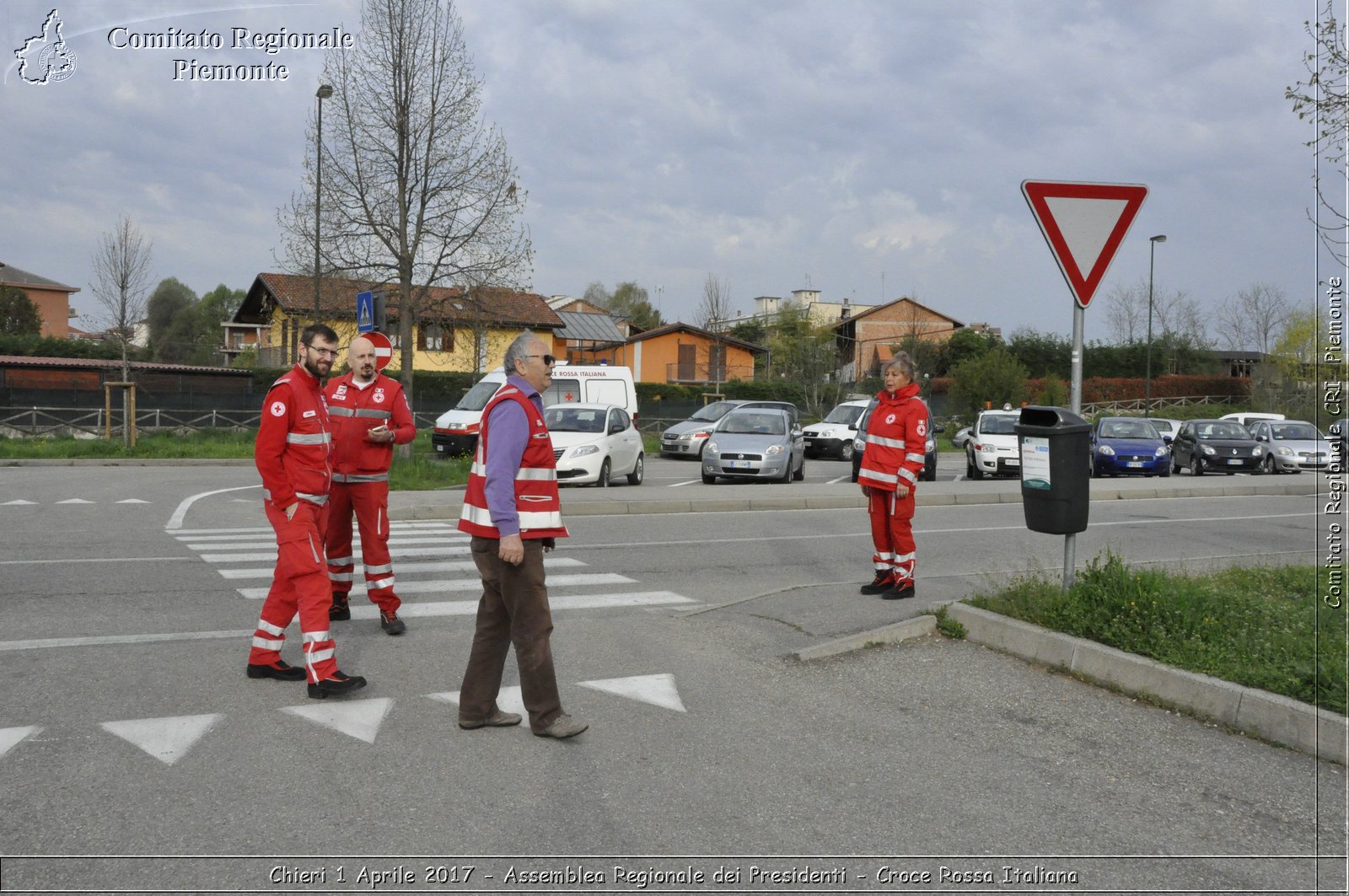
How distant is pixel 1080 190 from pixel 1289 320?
47420 millimetres

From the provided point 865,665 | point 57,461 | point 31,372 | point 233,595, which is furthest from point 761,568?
point 31,372

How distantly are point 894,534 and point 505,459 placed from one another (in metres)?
4.42

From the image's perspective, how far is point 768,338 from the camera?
76.4 metres

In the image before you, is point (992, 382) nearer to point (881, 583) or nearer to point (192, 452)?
point (192, 452)

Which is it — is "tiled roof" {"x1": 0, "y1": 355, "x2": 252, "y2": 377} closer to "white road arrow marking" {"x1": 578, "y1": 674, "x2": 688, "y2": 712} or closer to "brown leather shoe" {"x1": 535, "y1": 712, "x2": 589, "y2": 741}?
"white road arrow marking" {"x1": 578, "y1": 674, "x2": 688, "y2": 712}

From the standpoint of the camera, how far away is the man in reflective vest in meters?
5.08

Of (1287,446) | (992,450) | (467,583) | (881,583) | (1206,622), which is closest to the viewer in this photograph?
(1206,622)

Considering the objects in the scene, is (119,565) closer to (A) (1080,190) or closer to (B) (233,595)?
(B) (233,595)

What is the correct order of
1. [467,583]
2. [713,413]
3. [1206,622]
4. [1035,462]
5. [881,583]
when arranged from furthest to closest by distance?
[713,413], [467,583], [881,583], [1035,462], [1206,622]

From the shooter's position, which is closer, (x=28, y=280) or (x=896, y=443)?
(x=896, y=443)

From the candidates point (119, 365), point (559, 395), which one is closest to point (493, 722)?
point (559, 395)

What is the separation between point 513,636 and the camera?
5238 millimetres

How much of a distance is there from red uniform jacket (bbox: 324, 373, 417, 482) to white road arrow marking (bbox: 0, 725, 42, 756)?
8.64 ft

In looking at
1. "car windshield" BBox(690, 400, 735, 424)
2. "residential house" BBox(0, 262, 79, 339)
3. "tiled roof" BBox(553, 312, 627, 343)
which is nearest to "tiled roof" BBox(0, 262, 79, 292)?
"residential house" BBox(0, 262, 79, 339)
